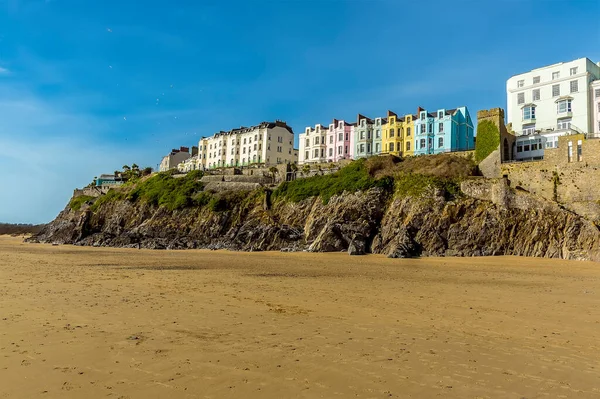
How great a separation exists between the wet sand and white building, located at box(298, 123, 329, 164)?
179 feet

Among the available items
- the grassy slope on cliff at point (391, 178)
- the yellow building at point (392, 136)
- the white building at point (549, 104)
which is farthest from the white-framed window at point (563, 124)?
the yellow building at point (392, 136)

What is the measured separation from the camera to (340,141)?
2655 inches

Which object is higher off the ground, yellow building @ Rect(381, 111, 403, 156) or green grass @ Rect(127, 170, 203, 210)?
yellow building @ Rect(381, 111, 403, 156)

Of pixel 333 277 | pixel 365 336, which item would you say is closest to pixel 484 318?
pixel 365 336

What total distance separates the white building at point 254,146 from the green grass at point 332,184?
28.3 meters

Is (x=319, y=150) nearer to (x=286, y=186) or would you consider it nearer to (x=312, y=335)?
(x=286, y=186)

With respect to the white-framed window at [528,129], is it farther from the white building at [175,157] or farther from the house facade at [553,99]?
the white building at [175,157]

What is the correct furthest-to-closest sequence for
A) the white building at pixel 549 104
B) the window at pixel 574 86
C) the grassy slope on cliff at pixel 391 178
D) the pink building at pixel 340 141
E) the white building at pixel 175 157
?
the white building at pixel 175 157 < the pink building at pixel 340 141 < the window at pixel 574 86 < the white building at pixel 549 104 < the grassy slope on cliff at pixel 391 178

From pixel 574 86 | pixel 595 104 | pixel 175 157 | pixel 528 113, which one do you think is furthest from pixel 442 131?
pixel 175 157

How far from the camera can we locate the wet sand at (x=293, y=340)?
5.75 m

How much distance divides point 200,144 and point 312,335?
8865cm

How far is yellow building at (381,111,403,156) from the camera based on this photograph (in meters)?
60.1

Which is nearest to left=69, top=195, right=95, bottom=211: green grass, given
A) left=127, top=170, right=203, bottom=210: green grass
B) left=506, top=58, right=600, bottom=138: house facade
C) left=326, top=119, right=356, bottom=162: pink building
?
left=127, top=170, right=203, bottom=210: green grass

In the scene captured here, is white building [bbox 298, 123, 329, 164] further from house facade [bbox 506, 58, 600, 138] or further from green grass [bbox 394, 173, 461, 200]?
house facade [bbox 506, 58, 600, 138]
